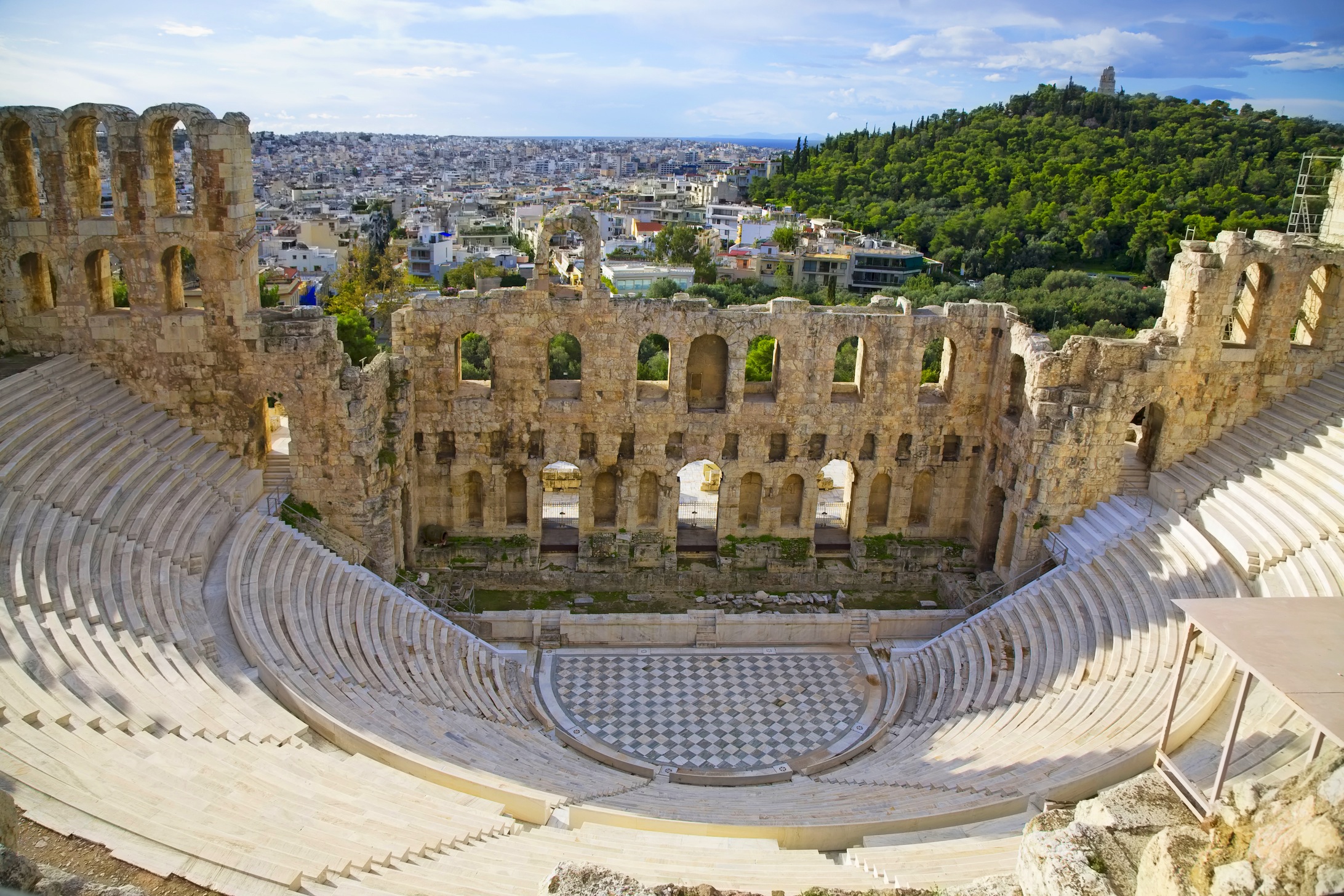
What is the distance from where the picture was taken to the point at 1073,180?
Answer: 71625mm

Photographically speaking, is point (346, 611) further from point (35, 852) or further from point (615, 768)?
point (35, 852)

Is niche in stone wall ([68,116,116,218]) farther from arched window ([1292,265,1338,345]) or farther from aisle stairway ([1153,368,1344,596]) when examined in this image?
arched window ([1292,265,1338,345])

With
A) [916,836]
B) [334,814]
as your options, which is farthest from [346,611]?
[916,836]

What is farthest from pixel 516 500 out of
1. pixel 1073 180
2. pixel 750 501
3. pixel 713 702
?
pixel 1073 180

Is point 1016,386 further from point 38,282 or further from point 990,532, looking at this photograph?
point 38,282

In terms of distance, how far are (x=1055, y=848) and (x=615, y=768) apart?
1070 centimetres

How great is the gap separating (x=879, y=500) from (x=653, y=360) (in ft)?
73.8

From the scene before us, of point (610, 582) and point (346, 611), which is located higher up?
point (346, 611)

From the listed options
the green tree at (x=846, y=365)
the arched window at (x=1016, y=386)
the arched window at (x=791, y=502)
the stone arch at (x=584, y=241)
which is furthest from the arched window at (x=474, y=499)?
the green tree at (x=846, y=365)

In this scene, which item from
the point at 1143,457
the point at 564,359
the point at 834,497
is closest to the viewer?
the point at 1143,457

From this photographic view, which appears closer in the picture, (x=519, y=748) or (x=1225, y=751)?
(x=1225, y=751)

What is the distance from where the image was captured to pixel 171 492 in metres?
19.2

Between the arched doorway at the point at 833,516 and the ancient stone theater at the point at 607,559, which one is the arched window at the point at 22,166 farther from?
the arched doorway at the point at 833,516

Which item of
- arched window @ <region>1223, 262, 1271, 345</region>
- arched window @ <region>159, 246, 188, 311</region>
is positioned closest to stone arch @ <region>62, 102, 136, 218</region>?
arched window @ <region>159, 246, 188, 311</region>
